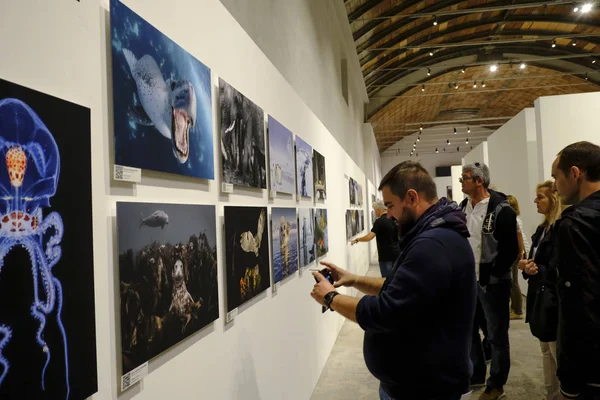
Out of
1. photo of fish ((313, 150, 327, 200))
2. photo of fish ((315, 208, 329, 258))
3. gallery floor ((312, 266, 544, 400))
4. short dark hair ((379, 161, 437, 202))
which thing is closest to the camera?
short dark hair ((379, 161, 437, 202))

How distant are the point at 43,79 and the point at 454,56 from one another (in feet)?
67.7

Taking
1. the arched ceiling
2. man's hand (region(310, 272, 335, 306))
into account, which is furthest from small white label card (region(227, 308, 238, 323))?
the arched ceiling

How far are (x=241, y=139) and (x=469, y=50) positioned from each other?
19.3 m

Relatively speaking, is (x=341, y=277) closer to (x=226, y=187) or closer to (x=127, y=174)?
(x=226, y=187)

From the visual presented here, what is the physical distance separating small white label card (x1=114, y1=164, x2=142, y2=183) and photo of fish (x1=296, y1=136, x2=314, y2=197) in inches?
91.4

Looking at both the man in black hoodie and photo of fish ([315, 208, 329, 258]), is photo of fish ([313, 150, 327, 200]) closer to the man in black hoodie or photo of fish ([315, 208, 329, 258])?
photo of fish ([315, 208, 329, 258])

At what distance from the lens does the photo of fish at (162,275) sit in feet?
4.50

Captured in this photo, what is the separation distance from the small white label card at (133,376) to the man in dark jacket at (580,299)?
78.2 inches

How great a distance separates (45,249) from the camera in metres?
1.04

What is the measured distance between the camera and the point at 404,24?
1364 centimetres

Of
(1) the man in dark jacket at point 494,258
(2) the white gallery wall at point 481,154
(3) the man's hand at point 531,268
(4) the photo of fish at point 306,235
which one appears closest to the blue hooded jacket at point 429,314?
(4) the photo of fish at point 306,235

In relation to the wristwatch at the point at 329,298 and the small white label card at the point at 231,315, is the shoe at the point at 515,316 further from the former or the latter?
the small white label card at the point at 231,315

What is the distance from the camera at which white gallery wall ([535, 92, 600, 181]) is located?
299 inches

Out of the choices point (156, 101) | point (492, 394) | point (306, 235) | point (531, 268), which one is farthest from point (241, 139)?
point (492, 394)
